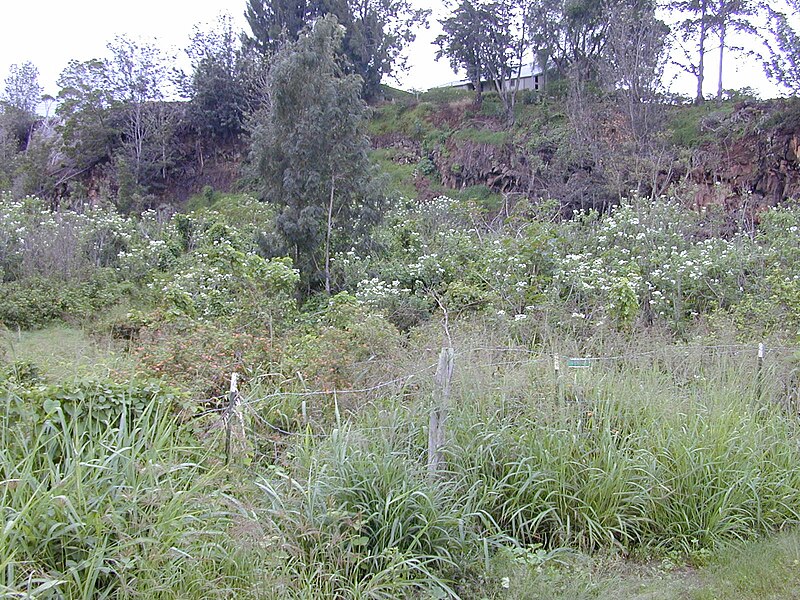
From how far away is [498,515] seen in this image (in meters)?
4.11

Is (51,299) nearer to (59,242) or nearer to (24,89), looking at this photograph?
(59,242)

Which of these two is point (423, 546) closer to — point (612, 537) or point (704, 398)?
point (612, 537)

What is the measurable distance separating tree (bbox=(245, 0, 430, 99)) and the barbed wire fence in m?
32.2

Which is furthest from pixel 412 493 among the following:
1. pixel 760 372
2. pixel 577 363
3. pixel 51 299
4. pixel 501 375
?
pixel 51 299

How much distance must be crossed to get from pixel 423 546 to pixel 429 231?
12751 millimetres

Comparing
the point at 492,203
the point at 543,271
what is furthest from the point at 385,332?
the point at 492,203

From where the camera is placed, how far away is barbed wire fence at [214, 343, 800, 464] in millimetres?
4238

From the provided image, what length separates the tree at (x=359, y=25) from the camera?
35.8 metres

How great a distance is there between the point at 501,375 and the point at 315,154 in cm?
779

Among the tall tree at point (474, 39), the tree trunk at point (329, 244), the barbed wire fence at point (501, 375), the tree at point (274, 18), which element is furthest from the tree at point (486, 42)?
the barbed wire fence at point (501, 375)

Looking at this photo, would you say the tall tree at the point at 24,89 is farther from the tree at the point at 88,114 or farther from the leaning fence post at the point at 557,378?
the leaning fence post at the point at 557,378

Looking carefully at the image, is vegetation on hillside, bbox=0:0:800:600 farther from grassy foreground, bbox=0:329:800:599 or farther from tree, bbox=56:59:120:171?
tree, bbox=56:59:120:171

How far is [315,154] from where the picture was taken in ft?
39.1

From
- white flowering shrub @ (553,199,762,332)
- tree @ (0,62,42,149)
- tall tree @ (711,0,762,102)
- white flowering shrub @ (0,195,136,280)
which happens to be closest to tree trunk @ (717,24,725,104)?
tall tree @ (711,0,762,102)
